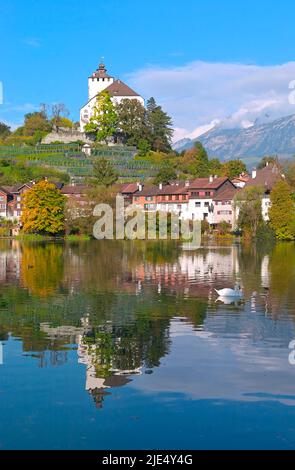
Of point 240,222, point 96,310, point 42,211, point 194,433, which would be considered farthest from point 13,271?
point 240,222

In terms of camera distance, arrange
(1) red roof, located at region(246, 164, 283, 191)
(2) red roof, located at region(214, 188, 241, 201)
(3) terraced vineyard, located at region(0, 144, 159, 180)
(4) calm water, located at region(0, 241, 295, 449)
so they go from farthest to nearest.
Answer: (3) terraced vineyard, located at region(0, 144, 159, 180), (2) red roof, located at region(214, 188, 241, 201), (1) red roof, located at region(246, 164, 283, 191), (4) calm water, located at region(0, 241, 295, 449)

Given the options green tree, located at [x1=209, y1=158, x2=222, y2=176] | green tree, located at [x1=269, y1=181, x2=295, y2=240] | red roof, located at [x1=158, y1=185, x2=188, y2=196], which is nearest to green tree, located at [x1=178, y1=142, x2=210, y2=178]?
green tree, located at [x1=209, y1=158, x2=222, y2=176]

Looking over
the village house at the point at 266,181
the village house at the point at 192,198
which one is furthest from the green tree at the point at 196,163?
the village house at the point at 266,181

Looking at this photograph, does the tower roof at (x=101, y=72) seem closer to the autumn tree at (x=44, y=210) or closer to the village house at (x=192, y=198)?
the village house at (x=192, y=198)

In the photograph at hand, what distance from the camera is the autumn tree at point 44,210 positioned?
87375 millimetres

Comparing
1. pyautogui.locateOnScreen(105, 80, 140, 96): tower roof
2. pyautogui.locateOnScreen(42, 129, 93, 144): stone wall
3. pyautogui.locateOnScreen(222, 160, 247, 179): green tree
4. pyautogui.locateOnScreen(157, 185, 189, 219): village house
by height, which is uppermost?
pyautogui.locateOnScreen(105, 80, 140, 96): tower roof

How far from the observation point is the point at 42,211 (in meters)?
86.9

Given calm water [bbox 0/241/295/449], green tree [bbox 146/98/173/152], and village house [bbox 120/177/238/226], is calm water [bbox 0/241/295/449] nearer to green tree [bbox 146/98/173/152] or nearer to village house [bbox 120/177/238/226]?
village house [bbox 120/177/238/226]

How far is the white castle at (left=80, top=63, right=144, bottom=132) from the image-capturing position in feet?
458

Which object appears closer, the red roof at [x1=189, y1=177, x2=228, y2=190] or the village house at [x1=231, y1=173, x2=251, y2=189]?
the red roof at [x1=189, y1=177, x2=228, y2=190]

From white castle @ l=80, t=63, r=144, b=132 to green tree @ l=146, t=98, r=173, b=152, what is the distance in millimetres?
8511

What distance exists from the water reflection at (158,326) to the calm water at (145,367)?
0.15ft

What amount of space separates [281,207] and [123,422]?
7469cm
